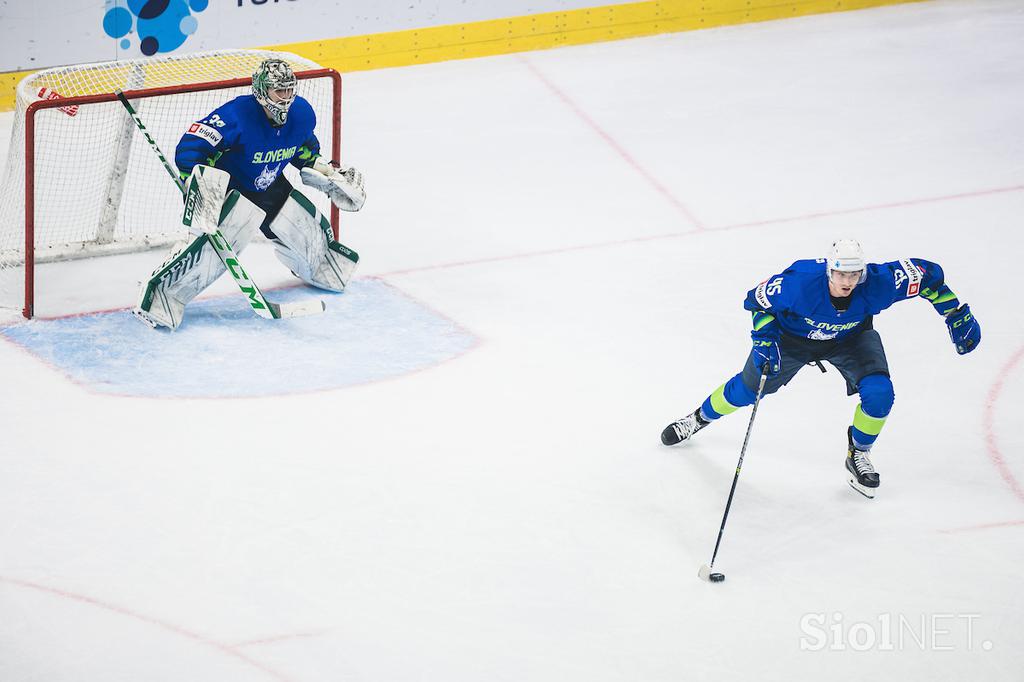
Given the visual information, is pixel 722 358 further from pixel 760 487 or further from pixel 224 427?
pixel 224 427

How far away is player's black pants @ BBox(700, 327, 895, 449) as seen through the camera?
4578 mm

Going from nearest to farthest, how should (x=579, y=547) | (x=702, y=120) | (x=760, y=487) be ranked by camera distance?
(x=579, y=547), (x=760, y=487), (x=702, y=120)

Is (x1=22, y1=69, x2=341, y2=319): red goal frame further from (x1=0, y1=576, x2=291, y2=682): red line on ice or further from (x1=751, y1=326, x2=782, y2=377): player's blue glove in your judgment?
(x1=751, y1=326, x2=782, y2=377): player's blue glove

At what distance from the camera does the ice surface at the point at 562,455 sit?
13.4 feet

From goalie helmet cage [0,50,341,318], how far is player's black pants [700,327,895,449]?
2397 millimetres

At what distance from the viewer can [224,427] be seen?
510cm

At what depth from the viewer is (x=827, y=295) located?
4.45 metres

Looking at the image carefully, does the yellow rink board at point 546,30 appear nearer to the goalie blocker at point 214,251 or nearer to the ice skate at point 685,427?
the goalie blocker at point 214,251

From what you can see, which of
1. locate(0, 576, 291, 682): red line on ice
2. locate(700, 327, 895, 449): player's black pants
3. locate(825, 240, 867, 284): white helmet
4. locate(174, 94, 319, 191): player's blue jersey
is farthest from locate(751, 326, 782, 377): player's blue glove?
locate(174, 94, 319, 191): player's blue jersey

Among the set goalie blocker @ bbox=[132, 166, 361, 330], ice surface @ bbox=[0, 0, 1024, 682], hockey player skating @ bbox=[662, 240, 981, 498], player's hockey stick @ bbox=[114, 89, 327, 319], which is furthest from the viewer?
player's hockey stick @ bbox=[114, 89, 327, 319]

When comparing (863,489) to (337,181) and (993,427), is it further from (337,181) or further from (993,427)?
(337,181)

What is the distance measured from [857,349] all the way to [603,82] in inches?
159

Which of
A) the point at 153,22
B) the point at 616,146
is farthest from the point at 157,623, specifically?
the point at 153,22

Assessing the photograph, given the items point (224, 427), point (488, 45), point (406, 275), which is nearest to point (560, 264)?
point (406, 275)
